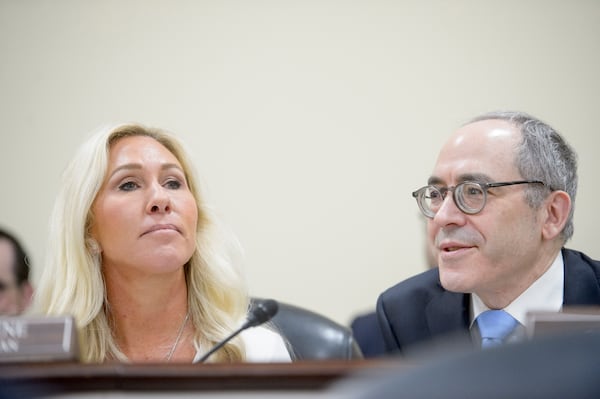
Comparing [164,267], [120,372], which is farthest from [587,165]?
[120,372]

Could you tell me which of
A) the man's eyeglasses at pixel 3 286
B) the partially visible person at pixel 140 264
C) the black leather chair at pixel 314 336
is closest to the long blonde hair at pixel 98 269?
the partially visible person at pixel 140 264

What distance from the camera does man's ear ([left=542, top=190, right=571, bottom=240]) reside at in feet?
6.13

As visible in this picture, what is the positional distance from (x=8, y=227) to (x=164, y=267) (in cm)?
147

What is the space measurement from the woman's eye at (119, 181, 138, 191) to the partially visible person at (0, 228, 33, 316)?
34.9 inches

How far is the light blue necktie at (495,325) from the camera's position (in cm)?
179

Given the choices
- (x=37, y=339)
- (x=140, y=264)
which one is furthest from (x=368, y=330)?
(x=37, y=339)

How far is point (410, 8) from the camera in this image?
319 cm

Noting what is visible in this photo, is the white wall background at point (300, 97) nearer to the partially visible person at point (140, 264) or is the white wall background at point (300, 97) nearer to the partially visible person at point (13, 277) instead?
the partially visible person at point (13, 277)

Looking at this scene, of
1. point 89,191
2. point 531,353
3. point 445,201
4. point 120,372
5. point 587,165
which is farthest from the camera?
point 587,165

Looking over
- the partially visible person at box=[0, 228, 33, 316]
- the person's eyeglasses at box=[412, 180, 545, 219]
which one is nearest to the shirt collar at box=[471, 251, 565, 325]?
the person's eyeglasses at box=[412, 180, 545, 219]

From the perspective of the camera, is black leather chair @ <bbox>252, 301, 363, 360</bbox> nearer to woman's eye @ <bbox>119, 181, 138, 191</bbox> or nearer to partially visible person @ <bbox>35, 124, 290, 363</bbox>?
partially visible person @ <bbox>35, 124, 290, 363</bbox>

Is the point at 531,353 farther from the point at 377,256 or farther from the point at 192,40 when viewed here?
the point at 192,40

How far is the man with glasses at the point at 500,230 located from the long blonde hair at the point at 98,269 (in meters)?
0.49

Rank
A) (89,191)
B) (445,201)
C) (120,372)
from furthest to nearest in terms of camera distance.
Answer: (89,191), (445,201), (120,372)
